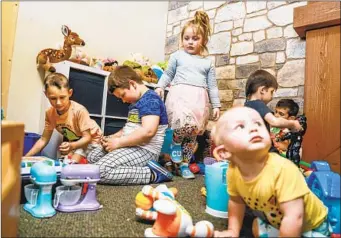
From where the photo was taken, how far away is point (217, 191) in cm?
81

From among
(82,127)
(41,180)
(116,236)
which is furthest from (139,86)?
(116,236)

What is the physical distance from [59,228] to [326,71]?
30.1 inches

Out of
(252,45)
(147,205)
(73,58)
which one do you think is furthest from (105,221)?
(252,45)

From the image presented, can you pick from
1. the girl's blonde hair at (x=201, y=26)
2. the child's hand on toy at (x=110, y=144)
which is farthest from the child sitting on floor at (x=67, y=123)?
the girl's blonde hair at (x=201, y=26)

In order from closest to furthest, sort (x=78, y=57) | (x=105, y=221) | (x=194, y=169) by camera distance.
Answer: (x=105, y=221) < (x=194, y=169) < (x=78, y=57)

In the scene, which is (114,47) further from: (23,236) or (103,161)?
(23,236)

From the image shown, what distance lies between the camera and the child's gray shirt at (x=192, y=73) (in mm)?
1430

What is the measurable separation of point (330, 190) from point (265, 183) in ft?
0.59

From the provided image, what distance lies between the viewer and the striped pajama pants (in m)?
1.07

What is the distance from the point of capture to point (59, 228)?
2.08ft

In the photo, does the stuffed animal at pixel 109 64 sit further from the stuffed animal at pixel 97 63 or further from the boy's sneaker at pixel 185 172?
the boy's sneaker at pixel 185 172

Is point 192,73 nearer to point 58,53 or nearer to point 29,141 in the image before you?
point 58,53

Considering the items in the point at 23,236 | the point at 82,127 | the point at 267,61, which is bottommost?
the point at 23,236

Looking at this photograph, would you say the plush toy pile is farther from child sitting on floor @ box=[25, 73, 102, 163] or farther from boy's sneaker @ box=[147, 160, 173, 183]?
boy's sneaker @ box=[147, 160, 173, 183]
